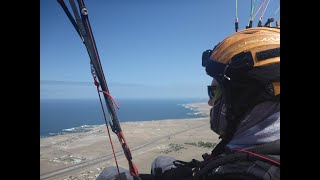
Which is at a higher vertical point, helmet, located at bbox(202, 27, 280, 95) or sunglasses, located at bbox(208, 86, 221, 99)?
helmet, located at bbox(202, 27, 280, 95)

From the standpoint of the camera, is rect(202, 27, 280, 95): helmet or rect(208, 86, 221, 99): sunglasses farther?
rect(208, 86, 221, 99): sunglasses

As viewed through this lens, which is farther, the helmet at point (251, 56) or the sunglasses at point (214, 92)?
the sunglasses at point (214, 92)

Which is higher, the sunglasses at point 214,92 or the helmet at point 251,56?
the helmet at point 251,56

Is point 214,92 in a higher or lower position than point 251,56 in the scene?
lower

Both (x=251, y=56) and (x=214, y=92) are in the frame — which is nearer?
(x=251, y=56)
